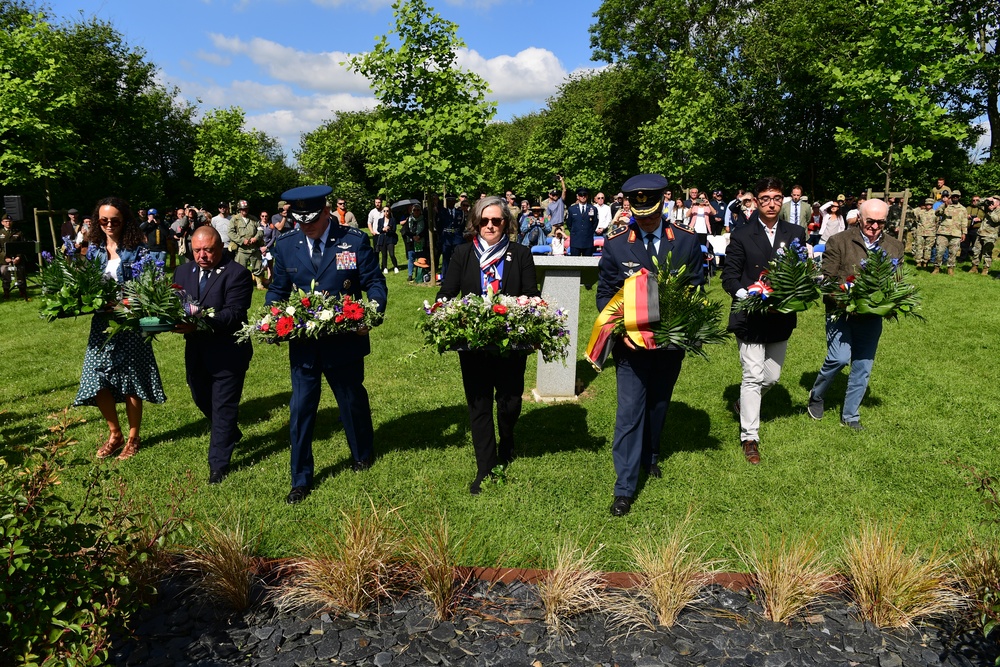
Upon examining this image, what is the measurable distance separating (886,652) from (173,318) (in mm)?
5251

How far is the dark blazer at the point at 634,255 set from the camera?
5.27m

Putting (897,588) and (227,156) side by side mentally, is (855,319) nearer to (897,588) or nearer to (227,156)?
(897,588)

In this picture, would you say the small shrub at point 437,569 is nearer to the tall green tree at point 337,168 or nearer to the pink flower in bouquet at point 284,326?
the pink flower in bouquet at point 284,326

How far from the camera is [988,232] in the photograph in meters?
17.1

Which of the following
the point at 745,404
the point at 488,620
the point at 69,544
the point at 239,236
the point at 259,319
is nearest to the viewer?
the point at 69,544

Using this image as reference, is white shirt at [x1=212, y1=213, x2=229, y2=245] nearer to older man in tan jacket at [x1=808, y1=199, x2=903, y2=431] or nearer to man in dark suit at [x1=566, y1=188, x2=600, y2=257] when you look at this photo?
man in dark suit at [x1=566, y1=188, x2=600, y2=257]

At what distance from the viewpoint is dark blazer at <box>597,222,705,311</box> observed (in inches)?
207

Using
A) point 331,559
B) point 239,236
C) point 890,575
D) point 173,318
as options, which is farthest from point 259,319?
point 239,236

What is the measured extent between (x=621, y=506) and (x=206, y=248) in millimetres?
→ 4022

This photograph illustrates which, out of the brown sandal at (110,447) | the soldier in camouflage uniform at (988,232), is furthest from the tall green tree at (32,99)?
the soldier in camouflage uniform at (988,232)

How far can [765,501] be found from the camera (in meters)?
5.31

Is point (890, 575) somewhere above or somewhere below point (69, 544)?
below

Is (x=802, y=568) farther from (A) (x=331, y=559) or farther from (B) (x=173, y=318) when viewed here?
(B) (x=173, y=318)

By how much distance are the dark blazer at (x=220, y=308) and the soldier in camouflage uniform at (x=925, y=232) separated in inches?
685
